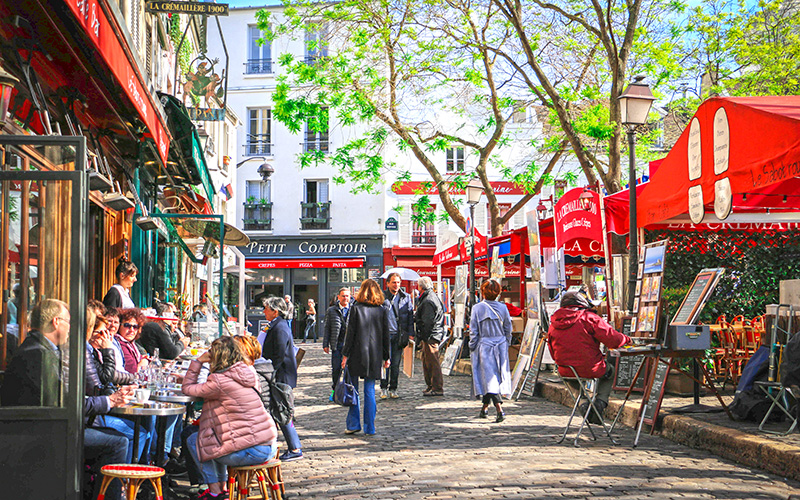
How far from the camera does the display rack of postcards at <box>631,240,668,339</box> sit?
8734mm

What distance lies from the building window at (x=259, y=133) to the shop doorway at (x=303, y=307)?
6.14 metres

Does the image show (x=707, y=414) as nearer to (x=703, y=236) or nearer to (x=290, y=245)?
(x=703, y=236)

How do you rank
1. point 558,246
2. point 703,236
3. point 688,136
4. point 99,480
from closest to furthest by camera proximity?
point 99,480 < point 688,136 < point 703,236 < point 558,246

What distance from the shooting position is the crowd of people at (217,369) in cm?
487

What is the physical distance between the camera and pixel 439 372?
522 inches

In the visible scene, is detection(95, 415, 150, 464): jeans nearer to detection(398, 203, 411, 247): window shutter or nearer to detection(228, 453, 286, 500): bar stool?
detection(228, 453, 286, 500): bar stool

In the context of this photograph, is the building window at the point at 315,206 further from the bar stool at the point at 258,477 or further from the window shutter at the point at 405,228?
the bar stool at the point at 258,477

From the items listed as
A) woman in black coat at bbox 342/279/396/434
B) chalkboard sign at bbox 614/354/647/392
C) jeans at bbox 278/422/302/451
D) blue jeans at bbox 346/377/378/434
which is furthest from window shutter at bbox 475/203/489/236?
jeans at bbox 278/422/302/451

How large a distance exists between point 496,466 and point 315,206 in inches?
1236

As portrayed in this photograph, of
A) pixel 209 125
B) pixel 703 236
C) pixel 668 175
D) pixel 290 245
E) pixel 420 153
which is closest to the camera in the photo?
pixel 668 175

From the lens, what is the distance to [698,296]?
8.88 meters

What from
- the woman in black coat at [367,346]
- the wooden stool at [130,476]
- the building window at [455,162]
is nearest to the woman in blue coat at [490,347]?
Answer: the woman in black coat at [367,346]

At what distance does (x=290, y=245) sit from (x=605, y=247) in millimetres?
26590

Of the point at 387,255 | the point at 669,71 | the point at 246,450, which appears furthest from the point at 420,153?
the point at 387,255
